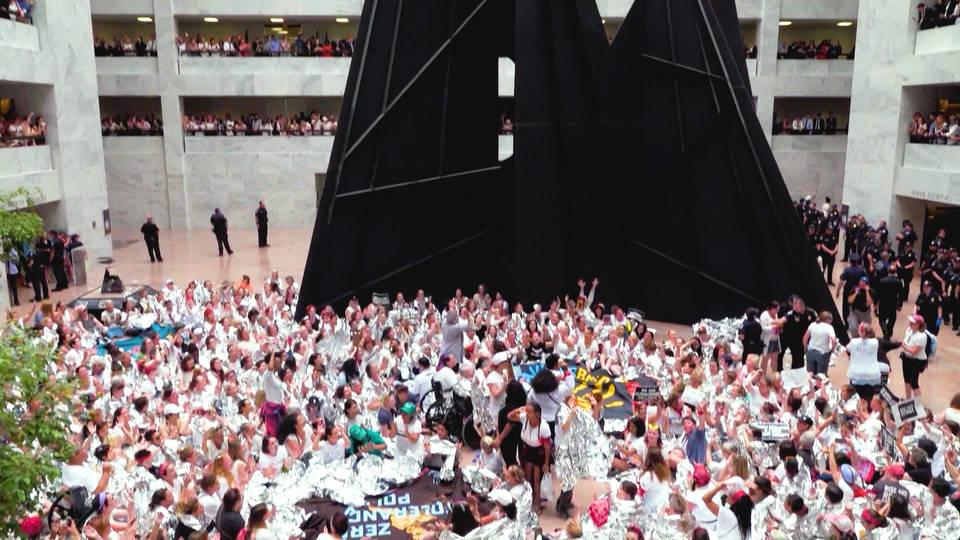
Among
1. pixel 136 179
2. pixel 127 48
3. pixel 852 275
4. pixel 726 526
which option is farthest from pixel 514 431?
pixel 127 48

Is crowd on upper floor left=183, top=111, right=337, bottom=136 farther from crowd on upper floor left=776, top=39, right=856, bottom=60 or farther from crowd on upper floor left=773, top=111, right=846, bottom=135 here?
crowd on upper floor left=776, top=39, right=856, bottom=60

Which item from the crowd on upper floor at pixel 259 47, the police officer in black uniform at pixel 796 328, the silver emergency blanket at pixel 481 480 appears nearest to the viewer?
the silver emergency blanket at pixel 481 480

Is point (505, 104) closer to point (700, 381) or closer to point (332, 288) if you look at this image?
point (332, 288)

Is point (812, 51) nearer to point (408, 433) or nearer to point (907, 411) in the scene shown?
point (907, 411)

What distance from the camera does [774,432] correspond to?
8867 millimetres

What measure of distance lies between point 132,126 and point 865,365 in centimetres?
2810

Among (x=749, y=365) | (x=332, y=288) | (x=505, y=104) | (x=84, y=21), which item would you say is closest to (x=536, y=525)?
(x=749, y=365)

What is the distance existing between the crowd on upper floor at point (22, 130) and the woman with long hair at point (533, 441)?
17985mm

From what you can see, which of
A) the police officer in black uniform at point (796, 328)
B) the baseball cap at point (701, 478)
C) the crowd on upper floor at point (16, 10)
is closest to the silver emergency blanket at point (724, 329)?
the police officer in black uniform at point (796, 328)

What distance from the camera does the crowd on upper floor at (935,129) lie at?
20.4 meters

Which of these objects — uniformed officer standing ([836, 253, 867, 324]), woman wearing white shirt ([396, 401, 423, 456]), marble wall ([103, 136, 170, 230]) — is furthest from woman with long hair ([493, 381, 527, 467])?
marble wall ([103, 136, 170, 230])

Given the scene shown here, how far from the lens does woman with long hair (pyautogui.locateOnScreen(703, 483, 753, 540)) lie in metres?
6.81

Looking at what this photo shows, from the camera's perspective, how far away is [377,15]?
51.8 ft

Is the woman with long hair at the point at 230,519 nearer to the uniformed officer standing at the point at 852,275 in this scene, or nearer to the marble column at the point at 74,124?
the uniformed officer standing at the point at 852,275
